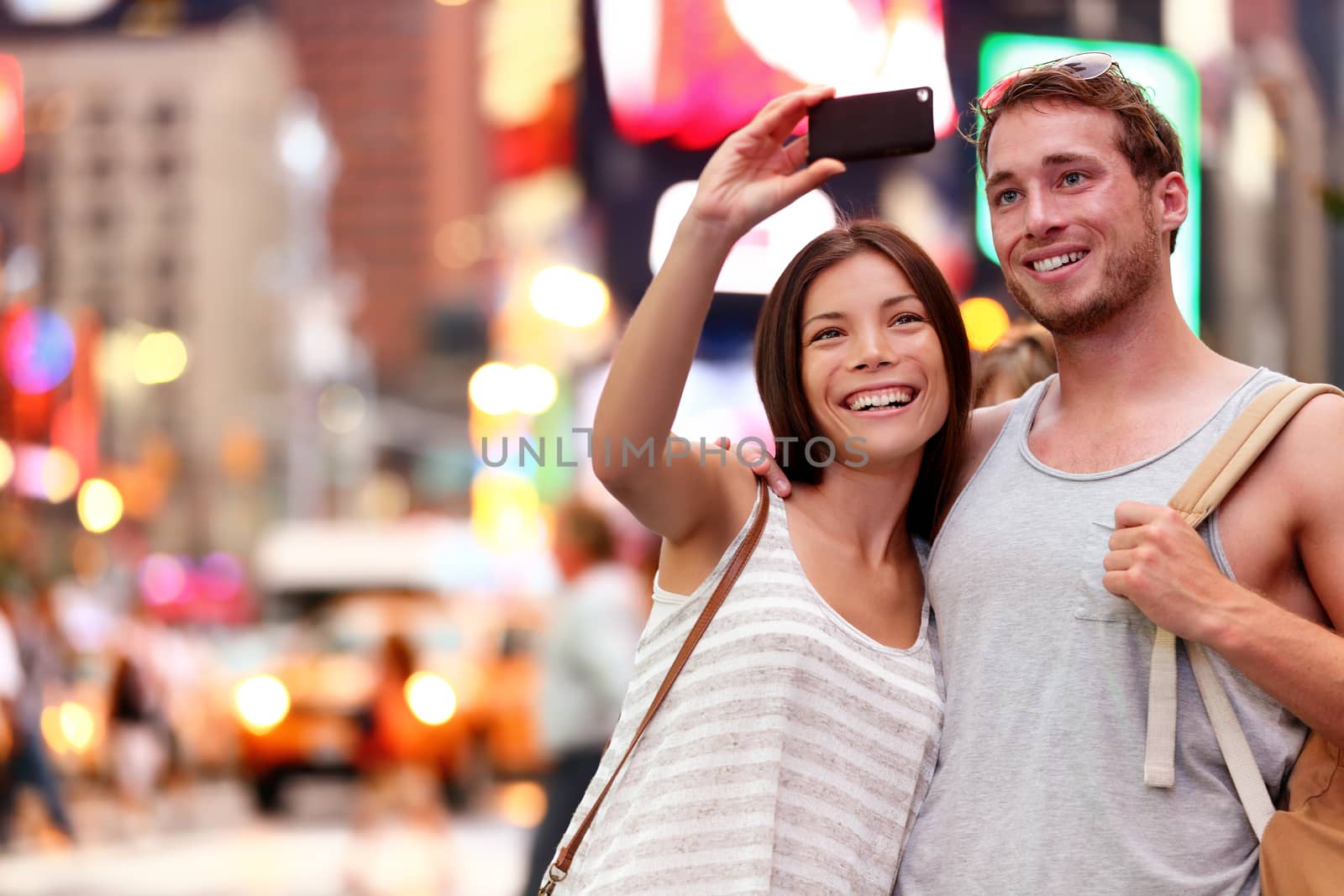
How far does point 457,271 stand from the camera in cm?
15738

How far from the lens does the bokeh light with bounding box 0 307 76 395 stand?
77.1 feet

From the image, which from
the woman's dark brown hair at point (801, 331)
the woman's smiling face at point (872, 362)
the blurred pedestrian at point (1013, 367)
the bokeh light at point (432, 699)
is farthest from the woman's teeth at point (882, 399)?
the bokeh light at point (432, 699)

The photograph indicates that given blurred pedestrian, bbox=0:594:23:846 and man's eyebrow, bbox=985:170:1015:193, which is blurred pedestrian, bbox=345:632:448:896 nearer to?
blurred pedestrian, bbox=0:594:23:846

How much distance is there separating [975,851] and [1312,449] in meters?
0.93

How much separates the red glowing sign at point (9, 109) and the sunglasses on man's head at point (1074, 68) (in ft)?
62.3

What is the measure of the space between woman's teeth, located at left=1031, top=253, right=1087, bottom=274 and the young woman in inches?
8.3

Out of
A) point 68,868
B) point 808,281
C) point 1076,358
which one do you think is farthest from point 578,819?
point 68,868

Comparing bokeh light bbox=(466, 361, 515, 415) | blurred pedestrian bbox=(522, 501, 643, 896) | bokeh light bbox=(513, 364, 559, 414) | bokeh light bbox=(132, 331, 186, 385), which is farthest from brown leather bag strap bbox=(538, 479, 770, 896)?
bokeh light bbox=(132, 331, 186, 385)

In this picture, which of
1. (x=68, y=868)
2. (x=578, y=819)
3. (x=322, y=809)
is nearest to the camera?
(x=578, y=819)

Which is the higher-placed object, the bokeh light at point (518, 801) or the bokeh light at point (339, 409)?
the bokeh light at point (518, 801)

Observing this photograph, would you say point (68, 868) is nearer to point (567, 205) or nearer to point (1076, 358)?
point (1076, 358)

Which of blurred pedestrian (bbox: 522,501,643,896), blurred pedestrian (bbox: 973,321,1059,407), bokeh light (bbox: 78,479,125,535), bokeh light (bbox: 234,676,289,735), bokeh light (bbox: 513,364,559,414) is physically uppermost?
blurred pedestrian (bbox: 973,321,1059,407)

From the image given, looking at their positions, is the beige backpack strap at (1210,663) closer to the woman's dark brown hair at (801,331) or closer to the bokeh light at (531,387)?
the woman's dark brown hair at (801,331)

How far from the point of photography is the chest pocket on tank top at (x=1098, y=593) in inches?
98.0
